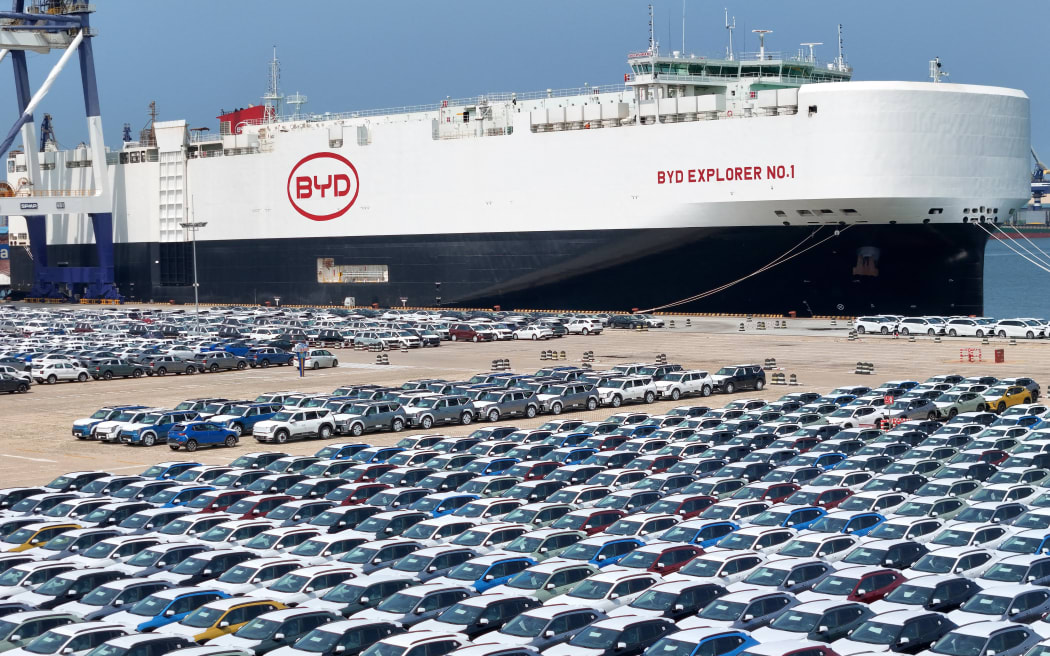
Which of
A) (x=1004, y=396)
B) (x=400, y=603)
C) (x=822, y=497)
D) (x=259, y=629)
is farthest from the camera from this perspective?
(x=1004, y=396)

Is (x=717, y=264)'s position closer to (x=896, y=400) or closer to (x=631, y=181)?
(x=631, y=181)

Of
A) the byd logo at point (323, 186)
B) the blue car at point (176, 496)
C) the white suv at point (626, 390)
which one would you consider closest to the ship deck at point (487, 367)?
the white suv at point (626, 390)

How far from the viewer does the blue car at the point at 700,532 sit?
951 inches

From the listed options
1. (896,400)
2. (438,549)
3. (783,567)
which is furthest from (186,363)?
(783,567)

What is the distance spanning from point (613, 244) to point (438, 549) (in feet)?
209

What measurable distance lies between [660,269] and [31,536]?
200 feet

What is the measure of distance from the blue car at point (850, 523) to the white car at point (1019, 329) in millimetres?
50941

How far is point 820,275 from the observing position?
79.9 meters

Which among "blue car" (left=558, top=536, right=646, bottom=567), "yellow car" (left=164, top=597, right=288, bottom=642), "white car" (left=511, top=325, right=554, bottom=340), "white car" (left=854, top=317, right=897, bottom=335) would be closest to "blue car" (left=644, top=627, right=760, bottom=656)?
"blue car" (left=558, top=536, right=646, bottom=567)

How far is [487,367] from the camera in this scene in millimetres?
62906

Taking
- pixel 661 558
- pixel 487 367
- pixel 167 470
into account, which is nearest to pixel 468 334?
pixel 487 367

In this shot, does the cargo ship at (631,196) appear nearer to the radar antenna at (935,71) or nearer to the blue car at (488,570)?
the radar antenna at (935,71)

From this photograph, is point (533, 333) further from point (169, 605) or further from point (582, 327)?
point (169, 605)

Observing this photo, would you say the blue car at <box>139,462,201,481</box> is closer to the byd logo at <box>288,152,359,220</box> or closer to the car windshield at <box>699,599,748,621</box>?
the car windshield at <box>699,599,748,621</box>
